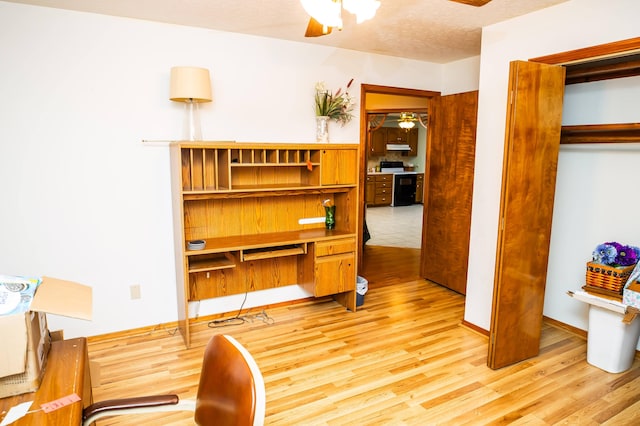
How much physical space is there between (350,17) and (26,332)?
2749 mm

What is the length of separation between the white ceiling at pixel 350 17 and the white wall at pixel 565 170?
0.19m

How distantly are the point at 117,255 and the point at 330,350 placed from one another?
6.08ft

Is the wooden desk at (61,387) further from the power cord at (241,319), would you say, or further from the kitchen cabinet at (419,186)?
the kitchen cabinet at (419,186)

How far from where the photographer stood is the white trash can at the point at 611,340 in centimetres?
277

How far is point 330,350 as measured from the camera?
314 centimetres

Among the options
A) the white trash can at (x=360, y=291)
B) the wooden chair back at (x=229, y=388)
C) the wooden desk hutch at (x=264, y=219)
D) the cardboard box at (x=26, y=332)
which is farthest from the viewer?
the white trash can at (x=360, y=291)

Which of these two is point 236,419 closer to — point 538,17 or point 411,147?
point 538,17

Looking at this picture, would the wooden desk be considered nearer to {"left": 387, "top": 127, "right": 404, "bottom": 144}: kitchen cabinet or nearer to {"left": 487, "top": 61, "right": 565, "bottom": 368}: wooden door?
{"left": 487, "top": 61, "right": 565, "bottom": 368}: wooden door

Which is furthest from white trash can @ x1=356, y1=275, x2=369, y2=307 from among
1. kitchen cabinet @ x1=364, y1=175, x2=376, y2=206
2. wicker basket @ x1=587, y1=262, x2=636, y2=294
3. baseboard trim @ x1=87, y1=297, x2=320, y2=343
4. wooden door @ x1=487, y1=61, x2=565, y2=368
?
kitchen cabinet @ x1=364, y1=175, x2=376, y2=206

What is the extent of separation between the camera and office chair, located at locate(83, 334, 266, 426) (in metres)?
1.08

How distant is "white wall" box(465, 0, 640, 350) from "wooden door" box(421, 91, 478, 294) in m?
0.79

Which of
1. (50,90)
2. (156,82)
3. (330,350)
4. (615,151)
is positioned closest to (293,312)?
(330,350)

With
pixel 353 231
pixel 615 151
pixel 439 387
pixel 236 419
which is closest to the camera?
pixel 236 419

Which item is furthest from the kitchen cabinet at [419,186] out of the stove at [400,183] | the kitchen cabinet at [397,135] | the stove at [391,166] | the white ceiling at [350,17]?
the white ceiling at [350,17]
